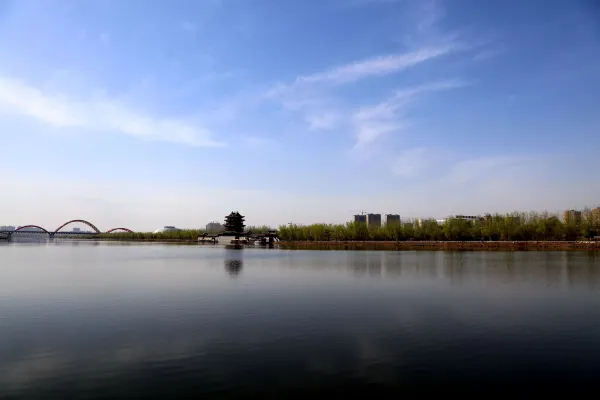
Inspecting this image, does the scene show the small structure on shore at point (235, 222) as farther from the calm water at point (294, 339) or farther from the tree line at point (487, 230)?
the calm water at point (294, 339)

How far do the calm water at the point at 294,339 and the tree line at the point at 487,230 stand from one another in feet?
235

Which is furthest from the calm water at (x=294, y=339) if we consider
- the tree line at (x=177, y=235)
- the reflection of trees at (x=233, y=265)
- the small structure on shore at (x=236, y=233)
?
the tree line at (x=177, y=235)

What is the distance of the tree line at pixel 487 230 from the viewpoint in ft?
294

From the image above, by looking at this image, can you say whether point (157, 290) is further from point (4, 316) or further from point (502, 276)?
point (502, 276)

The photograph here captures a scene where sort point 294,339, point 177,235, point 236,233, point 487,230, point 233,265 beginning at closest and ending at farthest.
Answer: point 294,339, point 233,265, point 487,230, point 236,233, point 177,235

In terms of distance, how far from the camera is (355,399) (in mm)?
9297

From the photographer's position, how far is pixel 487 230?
9675 centimetres

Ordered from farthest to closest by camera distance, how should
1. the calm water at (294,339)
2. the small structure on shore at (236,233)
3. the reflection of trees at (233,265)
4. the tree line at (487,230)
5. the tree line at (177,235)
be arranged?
the tree line at (177,235) < the small structure on shore at (236,233) < the tree line at (487,230) < the reflection of trees at (233,265) < the calm water at (294,339)

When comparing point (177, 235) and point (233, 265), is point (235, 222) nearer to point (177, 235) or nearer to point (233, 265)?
point (177, 235)

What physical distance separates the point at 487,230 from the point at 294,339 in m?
93.1

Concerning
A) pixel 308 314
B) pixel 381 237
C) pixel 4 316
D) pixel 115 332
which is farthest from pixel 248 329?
pixel 381 237

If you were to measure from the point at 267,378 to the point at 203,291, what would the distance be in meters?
15.8

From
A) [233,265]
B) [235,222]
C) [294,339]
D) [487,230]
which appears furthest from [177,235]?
[294,339]

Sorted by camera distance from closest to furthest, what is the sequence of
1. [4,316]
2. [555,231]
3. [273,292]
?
[4,316] < [273,292] < [555,231]
